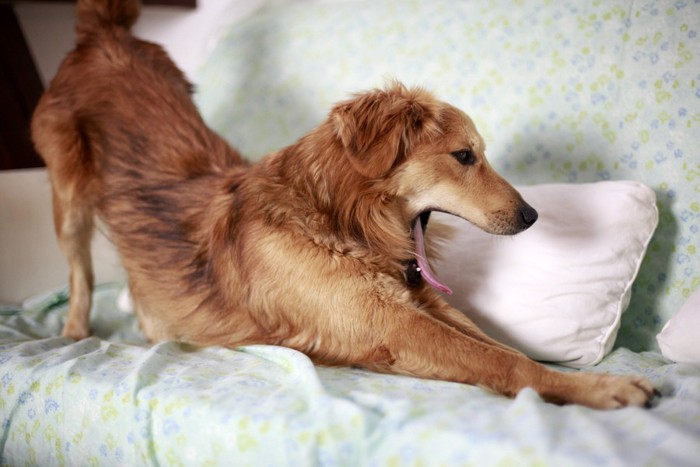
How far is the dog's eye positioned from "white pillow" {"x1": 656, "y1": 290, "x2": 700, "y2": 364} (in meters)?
0.69

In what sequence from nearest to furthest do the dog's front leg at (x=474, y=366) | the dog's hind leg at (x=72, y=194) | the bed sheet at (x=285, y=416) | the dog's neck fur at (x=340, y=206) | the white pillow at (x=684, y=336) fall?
the bed sheet at (x=285, y=416) < the dog's front leg at (x=474, y=366) < the white pillow at (x=684, y=336) < the dog's neck fur at (x=340, y=206) < the dog's hind leg at (x=72, y=194)

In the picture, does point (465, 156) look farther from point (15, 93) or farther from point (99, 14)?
point (15, 93)

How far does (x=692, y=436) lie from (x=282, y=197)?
1.11 meters

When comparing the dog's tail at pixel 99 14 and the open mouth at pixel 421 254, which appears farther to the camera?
the dog's tail at pixel 99 14

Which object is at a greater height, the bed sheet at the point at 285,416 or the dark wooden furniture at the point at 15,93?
the dark wooden furniture at the point at 15,93

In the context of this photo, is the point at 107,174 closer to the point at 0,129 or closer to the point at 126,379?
the point at 126,379

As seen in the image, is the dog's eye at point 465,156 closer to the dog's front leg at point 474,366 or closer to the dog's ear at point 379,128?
the dog's ear at point 379,128

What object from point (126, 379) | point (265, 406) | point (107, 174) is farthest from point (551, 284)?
point (107, 174)

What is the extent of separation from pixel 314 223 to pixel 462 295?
1.87ft

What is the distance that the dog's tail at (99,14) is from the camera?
7.58 feet

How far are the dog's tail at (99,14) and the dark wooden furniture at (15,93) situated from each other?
2.99 feet

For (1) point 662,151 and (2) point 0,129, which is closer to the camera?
(1) point 662,151

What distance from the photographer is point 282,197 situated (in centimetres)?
168

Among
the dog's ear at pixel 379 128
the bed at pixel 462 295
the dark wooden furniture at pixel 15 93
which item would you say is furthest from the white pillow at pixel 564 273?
the dark wooden furniture at pixel 15 93
